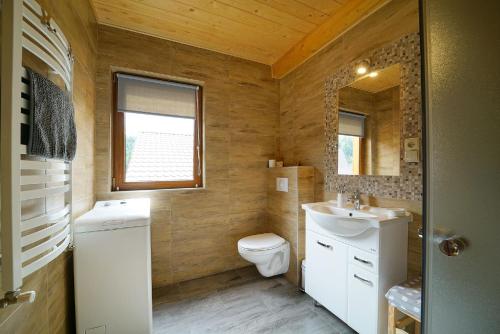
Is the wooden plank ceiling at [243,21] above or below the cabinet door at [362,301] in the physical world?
above

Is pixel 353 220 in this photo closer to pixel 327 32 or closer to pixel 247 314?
pixel 247 314

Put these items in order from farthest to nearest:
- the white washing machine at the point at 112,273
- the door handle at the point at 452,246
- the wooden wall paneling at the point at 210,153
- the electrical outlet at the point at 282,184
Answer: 1. the electrical outlet at the point at 282,184
2. the wooden wall paneling at the point at 210,153
3. the white washing machine at the point at 112,273
4. the door handle at the point at 452,246

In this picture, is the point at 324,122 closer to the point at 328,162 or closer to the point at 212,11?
the point at 328,162

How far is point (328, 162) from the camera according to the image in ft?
6.46

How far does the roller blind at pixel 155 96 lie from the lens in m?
1.94

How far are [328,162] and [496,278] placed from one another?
1.42m

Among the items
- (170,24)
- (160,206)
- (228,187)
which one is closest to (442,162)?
(228,187)

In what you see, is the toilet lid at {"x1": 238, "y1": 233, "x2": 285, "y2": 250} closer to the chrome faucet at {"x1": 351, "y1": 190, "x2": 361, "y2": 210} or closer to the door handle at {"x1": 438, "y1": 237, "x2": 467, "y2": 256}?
the chrome faucet at {"x1": 351, "y1": 190, "x2": 361, "y2": 210}

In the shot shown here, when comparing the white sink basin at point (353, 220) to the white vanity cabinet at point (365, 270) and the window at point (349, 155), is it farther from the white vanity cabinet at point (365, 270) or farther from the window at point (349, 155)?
the window at point (349, 155)

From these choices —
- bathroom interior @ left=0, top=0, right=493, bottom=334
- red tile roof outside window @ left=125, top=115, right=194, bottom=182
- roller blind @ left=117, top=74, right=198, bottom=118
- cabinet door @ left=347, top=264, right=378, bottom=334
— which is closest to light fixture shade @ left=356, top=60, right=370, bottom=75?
bathroom interior @ left=0, top=0, right=493, bottom=334

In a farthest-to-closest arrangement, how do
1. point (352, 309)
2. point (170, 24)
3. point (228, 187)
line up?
point (228, 187) < point (170, 24) < point (352, 309)

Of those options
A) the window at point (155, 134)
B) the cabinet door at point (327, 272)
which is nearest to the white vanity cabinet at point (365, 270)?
the cabinet door at point (327, 272)

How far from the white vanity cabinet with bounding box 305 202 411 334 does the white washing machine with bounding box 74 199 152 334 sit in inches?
51.3

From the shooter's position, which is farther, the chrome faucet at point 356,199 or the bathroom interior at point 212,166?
the chrome faucet at point 356,199
